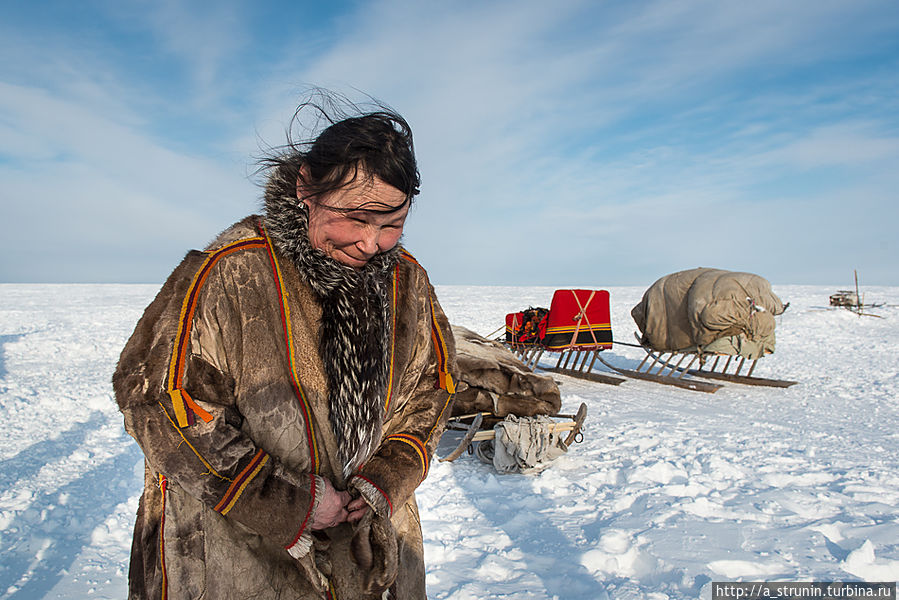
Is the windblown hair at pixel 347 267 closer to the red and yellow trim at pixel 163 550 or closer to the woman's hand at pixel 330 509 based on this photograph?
the woman's hand at pixel 330 509

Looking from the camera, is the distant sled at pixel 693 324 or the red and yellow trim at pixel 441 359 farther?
the distant sled at pixel 693 324

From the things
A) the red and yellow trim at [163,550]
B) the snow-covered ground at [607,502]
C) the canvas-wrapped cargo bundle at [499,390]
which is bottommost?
the snow-covered ground at [607,502]

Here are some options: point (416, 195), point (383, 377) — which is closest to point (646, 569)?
point (383, 377)

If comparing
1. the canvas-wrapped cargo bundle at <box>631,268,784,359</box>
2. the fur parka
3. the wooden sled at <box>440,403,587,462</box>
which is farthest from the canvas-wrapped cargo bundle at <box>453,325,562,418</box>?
the canvas-wrapped cargo bundle at <box>631,268,784,359</box>

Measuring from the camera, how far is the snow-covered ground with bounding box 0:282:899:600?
126 inches

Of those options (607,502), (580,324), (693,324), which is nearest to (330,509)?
(607,502)

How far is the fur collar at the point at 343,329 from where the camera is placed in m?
1.43

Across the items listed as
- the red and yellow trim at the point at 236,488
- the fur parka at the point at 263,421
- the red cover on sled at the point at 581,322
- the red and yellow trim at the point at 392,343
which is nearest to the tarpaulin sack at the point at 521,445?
the fur parka at the point at 263,421

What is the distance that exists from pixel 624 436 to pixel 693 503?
6.70 ft

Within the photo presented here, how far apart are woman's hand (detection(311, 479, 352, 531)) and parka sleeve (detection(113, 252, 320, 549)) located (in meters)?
0.04

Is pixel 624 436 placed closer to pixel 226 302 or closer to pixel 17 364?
pixel 226 302

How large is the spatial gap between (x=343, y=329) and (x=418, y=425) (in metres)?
0.43

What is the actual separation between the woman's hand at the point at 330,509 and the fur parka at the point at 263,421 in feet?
0.10

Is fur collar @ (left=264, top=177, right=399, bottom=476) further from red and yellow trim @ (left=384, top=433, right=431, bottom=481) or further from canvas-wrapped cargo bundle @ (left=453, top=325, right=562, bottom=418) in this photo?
canvas-wrapped cargo bundle @ (left=453, top=325, right=562, bottom=418)
